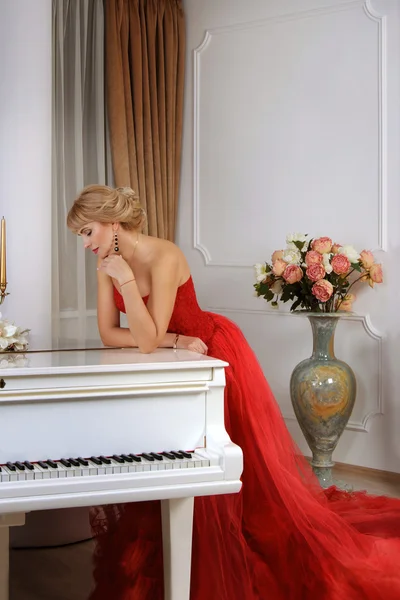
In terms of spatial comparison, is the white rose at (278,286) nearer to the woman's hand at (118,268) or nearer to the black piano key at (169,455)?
the woman's hand at (118,268)

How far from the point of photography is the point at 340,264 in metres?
4.04

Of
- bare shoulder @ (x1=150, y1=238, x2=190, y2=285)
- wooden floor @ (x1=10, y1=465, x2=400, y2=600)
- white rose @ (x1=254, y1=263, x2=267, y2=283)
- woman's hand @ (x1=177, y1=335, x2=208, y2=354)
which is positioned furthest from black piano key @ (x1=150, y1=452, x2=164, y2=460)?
white rose @ (x1=254, y1=263, x2=267, y2=283)

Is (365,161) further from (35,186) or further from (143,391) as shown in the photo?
(143,391)

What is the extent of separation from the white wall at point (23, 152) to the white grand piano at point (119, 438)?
136 cm

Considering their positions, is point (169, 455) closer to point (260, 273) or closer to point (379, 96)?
point (260, 273)

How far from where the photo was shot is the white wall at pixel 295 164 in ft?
14.5

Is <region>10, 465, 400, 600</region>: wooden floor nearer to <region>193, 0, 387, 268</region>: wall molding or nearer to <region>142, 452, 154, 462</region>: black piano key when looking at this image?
<region>142, 452, 154, 462</region>: black piano key

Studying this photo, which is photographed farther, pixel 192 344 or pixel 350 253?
pixel 350 253

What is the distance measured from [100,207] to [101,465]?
886mm

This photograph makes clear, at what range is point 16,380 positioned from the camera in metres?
2.11

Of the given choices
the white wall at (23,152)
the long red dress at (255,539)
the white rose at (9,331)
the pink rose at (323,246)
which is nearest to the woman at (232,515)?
the long red dress at (255,539)

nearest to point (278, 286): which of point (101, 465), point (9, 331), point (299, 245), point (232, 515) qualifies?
point (299, 245)

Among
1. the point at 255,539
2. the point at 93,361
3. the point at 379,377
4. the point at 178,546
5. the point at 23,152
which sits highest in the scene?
the point at 23,152

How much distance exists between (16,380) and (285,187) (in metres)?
3.02
